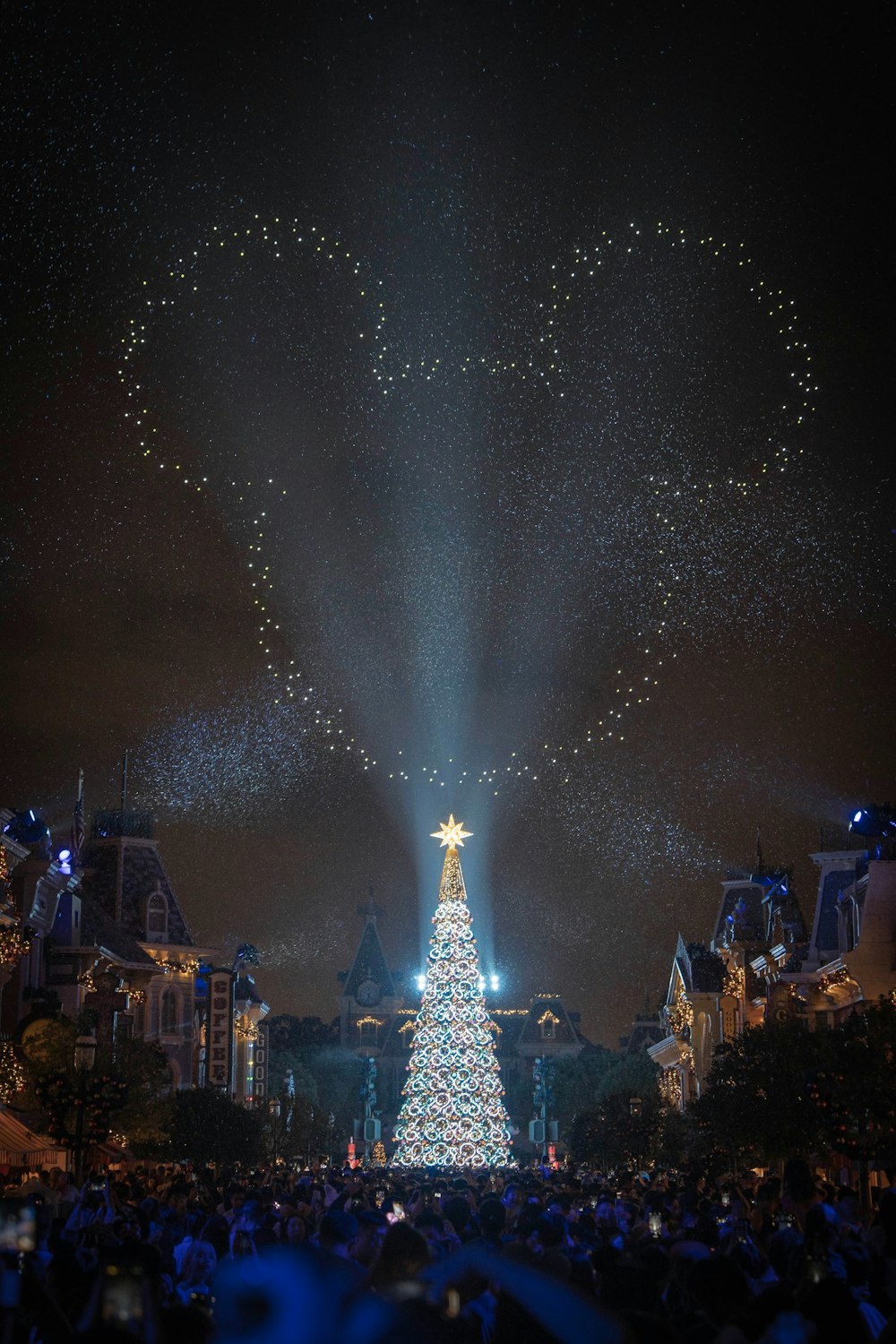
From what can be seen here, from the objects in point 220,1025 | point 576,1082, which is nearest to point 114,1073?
point 220,1025

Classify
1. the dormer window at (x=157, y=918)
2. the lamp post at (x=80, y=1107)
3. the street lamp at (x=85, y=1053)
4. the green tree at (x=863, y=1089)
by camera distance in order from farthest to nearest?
the dormer window at (x=157, y=918)
the street lamp at (x=85, y=1053)
the lamp post at (x=80, y=1107)
the green tree at (x=863, y=1089)

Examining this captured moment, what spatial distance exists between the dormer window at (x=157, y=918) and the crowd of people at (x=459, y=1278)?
53.1m

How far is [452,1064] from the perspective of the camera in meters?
63.6

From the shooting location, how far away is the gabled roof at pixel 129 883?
6988 cm

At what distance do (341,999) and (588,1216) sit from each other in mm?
138170

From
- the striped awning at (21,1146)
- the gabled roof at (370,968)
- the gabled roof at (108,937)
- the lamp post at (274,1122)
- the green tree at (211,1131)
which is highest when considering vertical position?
the gabled roof at (370,968)

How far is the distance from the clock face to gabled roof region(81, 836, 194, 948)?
78.3m

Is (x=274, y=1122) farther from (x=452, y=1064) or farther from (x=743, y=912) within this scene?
(x=743, y=912)

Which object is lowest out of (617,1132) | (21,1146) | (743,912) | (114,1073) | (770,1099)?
(21,1146)

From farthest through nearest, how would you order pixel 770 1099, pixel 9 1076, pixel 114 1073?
pixel 114 1073
pixel 9 1076
pixel 770 1099

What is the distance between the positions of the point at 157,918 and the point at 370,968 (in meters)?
83.4

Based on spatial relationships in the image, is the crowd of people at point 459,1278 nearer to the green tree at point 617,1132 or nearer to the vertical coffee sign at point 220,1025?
the green tree at point 617,1132

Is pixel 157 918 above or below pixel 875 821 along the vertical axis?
above

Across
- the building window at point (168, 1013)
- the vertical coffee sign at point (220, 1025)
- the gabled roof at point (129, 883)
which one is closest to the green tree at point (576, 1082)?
the vertical coffee sign at point (220, 1025)
